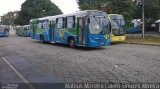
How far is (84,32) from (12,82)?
11.1 metres

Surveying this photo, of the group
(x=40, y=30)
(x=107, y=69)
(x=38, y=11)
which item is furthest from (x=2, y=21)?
(x=107, y=69)

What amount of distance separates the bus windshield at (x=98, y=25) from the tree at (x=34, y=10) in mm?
60150

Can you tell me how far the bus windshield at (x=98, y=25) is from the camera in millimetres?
20188

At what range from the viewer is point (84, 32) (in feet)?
66.6

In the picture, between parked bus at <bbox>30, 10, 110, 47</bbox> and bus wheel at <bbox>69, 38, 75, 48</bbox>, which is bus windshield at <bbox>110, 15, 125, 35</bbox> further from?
bus wheel at <bbox>69, 38, 75, 48</bbox>

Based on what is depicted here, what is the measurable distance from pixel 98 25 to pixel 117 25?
6.54 metres

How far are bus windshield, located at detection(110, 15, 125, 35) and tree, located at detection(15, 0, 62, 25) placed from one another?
179 ft

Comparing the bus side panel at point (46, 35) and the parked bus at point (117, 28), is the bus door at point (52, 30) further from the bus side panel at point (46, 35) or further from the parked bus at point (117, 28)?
→ the parked bus at point (117, 28)

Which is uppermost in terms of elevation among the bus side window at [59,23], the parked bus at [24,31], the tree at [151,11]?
the tree at [151,11]

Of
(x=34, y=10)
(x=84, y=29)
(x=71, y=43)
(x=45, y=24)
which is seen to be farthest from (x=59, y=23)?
(x=34, y=10)

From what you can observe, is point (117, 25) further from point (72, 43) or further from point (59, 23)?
point (72, 43)

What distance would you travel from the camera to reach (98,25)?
803 inches

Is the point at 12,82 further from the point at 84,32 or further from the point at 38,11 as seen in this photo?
the point at 38,11

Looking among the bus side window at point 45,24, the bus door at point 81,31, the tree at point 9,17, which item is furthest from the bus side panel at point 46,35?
the tree at point 9,17
